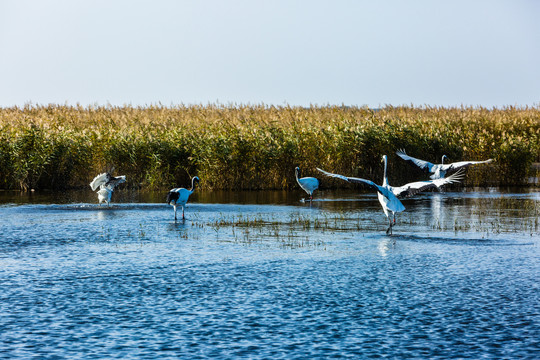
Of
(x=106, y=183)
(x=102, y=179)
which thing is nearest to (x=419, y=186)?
(x=106, y=183)

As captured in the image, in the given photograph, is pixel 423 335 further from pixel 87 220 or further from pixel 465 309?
pixel 87 220

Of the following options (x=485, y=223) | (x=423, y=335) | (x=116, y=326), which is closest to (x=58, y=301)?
(x=116, y=326)

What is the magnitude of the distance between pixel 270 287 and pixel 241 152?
59.8 ft

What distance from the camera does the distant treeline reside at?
27219 mm

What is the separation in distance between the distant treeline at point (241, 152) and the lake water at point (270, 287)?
32.9 ft

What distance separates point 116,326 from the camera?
7336mm

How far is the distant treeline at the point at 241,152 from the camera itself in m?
27.2

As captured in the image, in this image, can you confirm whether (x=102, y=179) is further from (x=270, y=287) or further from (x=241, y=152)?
(x=270, y=287)

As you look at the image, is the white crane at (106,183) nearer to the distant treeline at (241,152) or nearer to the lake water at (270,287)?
the lake water at (270,287)

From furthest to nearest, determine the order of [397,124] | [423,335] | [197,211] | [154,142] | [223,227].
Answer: [397,124], [154,142], [197,211], [223,227], [423,335]

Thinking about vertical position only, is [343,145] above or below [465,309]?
above

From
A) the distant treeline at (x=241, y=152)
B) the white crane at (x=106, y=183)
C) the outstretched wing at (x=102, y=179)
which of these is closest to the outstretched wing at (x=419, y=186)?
the white crane at (x=106, y=183)

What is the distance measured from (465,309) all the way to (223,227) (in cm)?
810

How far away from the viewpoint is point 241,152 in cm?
2722
